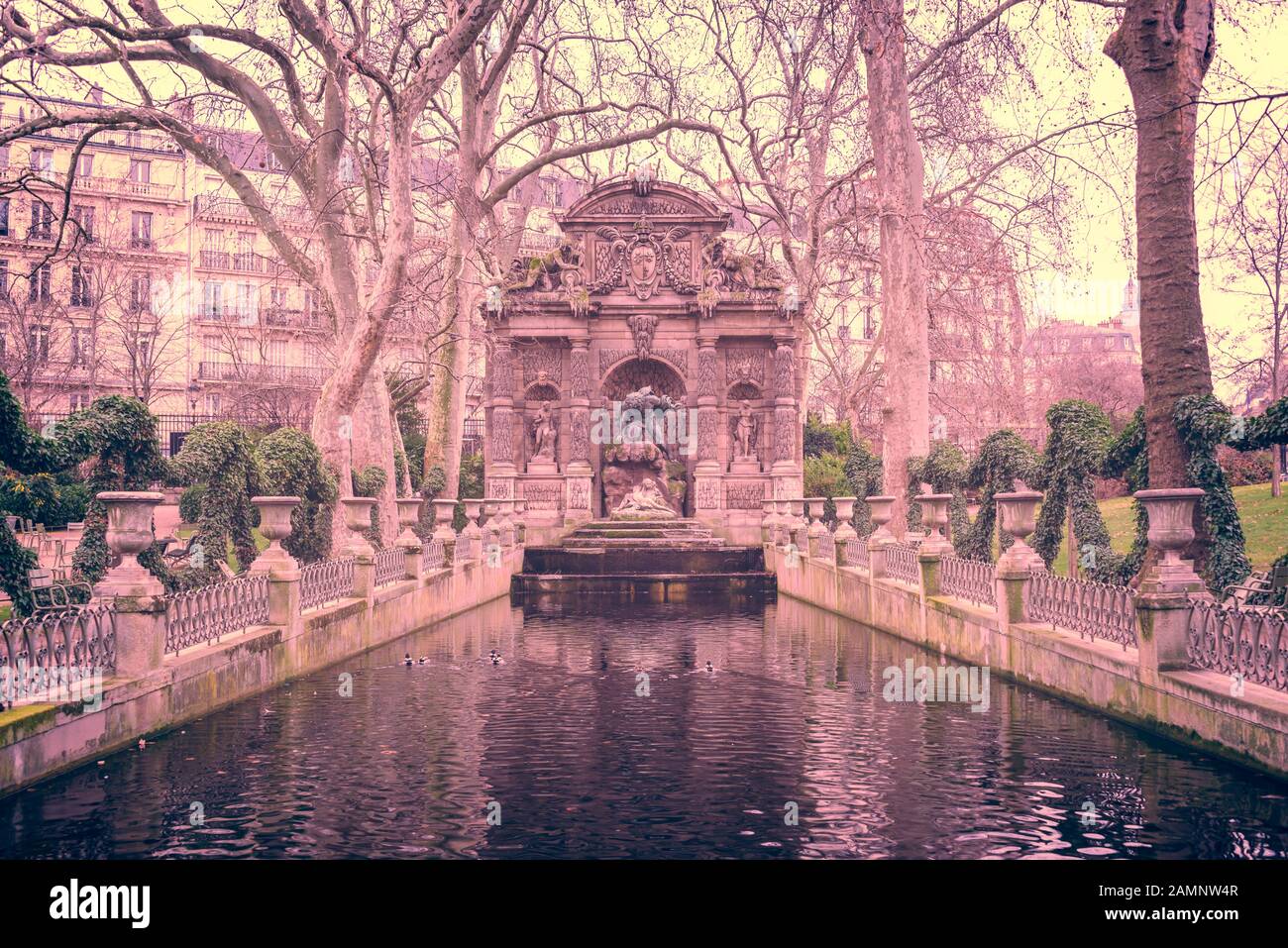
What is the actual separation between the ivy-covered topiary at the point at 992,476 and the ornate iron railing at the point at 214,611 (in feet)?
31.2

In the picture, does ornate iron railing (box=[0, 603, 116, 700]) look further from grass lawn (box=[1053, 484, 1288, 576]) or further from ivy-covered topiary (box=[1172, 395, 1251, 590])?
grass lawn (box=[1053, 484, 1288, 576])

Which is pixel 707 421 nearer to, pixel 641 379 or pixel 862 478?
pixel 641 379

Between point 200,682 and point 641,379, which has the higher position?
point 641,379

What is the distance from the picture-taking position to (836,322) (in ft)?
246

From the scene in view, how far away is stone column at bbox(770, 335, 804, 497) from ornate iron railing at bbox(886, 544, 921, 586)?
655 inches

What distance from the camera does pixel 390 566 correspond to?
16.9m

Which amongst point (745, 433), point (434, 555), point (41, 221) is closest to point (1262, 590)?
point (434, 555)

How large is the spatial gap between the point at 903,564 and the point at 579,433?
731 inches

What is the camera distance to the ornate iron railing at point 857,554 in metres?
18.4

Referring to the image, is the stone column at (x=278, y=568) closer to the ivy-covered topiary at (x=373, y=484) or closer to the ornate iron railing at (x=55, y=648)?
the ornate iron railing at (x=55, y=648)

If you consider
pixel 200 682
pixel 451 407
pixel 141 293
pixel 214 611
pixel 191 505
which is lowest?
pixel 200 682
